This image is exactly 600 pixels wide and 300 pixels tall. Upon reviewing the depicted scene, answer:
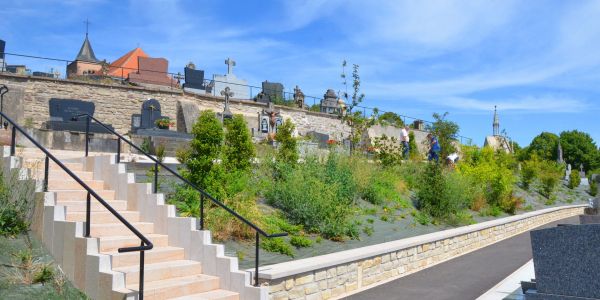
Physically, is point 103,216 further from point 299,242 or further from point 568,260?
point 568,260

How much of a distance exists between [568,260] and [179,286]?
463 centimetres

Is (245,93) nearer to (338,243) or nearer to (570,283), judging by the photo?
(338,243)

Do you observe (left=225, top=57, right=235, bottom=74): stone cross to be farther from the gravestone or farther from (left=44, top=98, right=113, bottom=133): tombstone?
the gravestone

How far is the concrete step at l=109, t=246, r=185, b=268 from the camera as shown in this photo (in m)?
6.77

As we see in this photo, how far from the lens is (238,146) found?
1200 centimetres

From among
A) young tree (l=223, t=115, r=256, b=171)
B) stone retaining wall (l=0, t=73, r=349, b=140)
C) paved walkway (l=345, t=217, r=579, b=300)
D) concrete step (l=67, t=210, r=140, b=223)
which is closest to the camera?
concrete step (l=67, t=210, r=140, b=223)

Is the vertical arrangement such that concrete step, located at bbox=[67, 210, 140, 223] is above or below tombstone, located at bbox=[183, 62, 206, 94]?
below

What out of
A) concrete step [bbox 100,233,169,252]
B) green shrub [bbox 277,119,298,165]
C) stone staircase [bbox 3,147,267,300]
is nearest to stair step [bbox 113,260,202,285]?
stone staircase [bbox 3,147,267,300]

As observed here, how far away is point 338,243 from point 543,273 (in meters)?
5.63

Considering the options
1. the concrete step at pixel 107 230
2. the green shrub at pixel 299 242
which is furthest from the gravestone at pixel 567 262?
the concrete step at pixel 107 230

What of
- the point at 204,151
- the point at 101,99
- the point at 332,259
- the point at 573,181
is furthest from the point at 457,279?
the point at 573,181

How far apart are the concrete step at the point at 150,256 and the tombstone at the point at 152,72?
28.6 metres

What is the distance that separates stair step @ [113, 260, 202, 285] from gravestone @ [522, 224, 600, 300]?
4.47 m

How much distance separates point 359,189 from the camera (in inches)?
586
